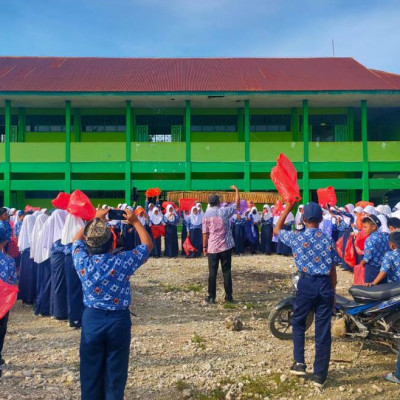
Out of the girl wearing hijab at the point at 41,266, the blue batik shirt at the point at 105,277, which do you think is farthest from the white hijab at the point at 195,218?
the blue batik shirt at the point at 105,277

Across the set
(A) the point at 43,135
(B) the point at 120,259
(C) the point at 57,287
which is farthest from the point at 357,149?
(B) the point at 120,259

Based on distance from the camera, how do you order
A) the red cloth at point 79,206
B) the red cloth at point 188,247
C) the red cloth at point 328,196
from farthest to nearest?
the red cloth at point 188,247
the red cloth at point 328,196
the red cloth at point 79,206

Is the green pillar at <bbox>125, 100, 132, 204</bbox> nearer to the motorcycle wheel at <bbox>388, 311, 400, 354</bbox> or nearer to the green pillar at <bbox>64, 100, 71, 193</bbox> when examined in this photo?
the green pillar at <bbox>64, 100, 71, 193</bbox>

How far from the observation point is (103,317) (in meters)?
2.72

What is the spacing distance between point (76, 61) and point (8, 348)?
20471 mm

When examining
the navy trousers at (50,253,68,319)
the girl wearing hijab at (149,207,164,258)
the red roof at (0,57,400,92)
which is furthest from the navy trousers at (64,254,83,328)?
the red roof at (0,57,400,92)

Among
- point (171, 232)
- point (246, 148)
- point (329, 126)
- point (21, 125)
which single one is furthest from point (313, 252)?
point (21, 125)

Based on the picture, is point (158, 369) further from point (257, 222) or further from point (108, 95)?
point (108, 95)

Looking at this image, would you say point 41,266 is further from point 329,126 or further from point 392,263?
point 329,126

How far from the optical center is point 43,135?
20.5 m

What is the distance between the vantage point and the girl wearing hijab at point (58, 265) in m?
5.61

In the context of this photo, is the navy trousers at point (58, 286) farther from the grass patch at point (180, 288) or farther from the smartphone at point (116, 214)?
the smartphone at point (116, 214)

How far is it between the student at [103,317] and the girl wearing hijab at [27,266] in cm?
436

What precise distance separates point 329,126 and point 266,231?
11.0 m
